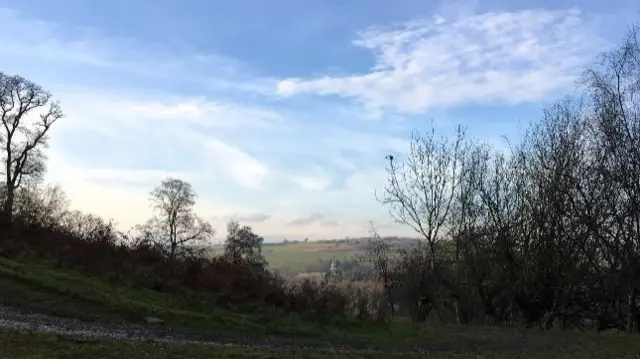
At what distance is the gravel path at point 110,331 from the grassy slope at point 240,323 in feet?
5.16

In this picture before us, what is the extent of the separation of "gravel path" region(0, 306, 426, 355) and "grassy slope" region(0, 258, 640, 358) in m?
1.57

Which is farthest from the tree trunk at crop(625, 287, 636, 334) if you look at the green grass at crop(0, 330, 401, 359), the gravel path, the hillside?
the hillside

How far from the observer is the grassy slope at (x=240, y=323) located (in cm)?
2156

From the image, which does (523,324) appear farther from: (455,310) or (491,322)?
(455,310)

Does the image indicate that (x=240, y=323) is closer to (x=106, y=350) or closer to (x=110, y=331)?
(x=110, y=331)

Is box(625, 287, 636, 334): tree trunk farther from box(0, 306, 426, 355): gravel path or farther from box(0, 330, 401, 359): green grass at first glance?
box(0, 330, 401, 359): green grass

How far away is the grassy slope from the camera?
21.6 m

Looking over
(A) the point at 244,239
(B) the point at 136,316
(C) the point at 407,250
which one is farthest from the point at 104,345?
(A) the point at 244,239

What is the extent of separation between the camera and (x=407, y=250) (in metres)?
44.8

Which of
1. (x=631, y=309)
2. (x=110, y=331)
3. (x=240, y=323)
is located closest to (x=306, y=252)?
(x=631, y=309)

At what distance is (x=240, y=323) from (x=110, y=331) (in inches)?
274

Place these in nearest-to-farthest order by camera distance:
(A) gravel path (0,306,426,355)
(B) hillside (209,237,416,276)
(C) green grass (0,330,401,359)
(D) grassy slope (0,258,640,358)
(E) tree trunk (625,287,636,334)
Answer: (C) green grass (0,330,401,359) → (A) gravel path (0,306,426,355) → (D) grassy slope (0,258,640,358) → (E) tree trunk (625,287,636,334) → (B) hillside (209,237,416,276)

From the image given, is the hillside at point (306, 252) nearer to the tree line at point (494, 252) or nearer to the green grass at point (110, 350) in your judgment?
the tree line at point (494, 252)

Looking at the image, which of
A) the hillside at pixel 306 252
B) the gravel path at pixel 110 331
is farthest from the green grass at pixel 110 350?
the hillside at pixel 306 252
